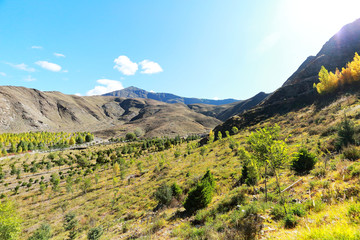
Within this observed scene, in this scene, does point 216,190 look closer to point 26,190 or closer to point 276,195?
point 276,195

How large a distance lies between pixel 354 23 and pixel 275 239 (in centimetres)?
17071

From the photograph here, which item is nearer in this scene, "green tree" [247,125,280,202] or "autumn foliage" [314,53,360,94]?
"green tree" [247,125,280,202]

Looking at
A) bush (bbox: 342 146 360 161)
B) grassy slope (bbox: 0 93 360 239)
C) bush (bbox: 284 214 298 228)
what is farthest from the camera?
bush (bbox: 342 146 360 161)

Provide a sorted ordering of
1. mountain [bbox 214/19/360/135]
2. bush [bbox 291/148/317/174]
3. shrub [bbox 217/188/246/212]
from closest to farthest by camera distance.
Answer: shrub [bbox 217/188/246/212]
bush [bbox 291/148/317/174]
mountain [bbox 214/19/360/135]

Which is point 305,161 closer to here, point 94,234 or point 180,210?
point 180,210

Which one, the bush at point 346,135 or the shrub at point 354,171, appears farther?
the bush at point 346,135

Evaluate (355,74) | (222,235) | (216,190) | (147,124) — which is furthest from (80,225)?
(147,124)

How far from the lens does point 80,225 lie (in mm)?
17219

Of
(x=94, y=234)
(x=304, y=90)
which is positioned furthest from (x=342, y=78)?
(x=94, y=234)

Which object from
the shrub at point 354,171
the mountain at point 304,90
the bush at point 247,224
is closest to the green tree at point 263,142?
the bush at point 247,224

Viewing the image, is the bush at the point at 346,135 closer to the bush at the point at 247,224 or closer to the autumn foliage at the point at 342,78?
the bush at the point at 247,224

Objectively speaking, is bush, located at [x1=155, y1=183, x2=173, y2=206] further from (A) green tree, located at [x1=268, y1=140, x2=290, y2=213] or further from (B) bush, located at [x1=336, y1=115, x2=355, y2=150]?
(B) bush, located at [x1=336, y1=115, x2=355, y2=150]

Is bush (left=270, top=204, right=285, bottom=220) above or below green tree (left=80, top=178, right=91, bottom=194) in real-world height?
above

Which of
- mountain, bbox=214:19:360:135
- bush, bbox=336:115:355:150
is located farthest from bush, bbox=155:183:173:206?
mountain, bbox=214:19:360:135
